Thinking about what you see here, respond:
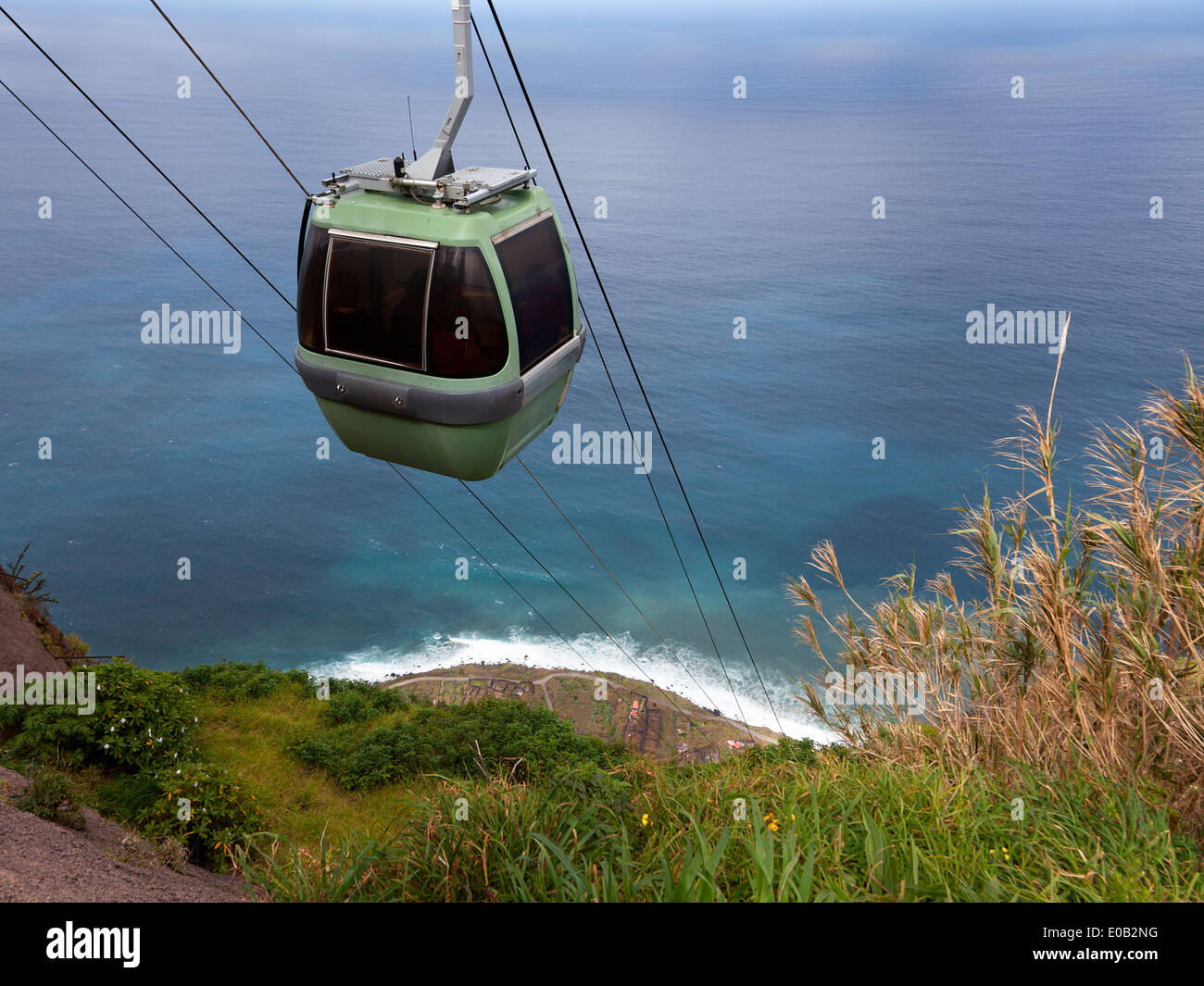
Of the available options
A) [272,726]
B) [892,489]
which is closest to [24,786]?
[272,726]

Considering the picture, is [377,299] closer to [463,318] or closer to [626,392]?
[463,318]

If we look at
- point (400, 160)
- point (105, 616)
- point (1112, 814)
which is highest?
point (400, 160)

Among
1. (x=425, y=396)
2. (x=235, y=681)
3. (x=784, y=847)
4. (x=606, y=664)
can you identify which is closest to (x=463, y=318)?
(x=425, y=396)

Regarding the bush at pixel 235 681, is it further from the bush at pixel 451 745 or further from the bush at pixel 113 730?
the bush at pixel 113 730

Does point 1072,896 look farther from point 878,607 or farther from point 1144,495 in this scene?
point 878,607

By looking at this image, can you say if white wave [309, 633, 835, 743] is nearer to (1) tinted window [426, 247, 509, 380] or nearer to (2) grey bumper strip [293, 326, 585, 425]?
(2) grey bumper strip [293, 326, 585, 425]

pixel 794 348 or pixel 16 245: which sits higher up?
pixel 16 245

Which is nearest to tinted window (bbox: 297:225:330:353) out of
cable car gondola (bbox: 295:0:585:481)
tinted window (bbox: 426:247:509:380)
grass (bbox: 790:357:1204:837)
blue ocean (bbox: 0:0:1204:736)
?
cable car gondola (bbox: 295:0:585:481)
